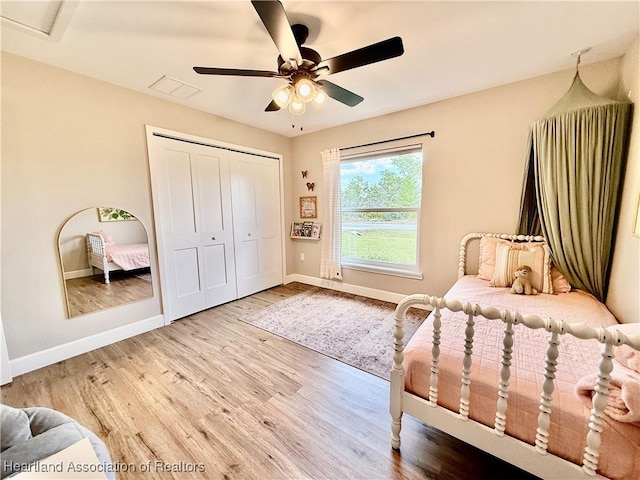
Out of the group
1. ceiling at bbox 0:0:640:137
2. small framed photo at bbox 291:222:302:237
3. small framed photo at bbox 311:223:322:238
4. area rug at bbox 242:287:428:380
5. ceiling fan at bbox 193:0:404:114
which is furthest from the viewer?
small framed photo at bbox 291:222:302:237

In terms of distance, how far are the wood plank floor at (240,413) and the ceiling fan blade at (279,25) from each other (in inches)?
86.8

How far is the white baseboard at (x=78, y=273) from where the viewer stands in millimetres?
2199

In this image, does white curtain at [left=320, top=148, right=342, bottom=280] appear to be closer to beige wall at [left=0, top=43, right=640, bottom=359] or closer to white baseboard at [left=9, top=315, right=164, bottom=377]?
beige wall at [left=0, top=43, right=640, bottom=359]

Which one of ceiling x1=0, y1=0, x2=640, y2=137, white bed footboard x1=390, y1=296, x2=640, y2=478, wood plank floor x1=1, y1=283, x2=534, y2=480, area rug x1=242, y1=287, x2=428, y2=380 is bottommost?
wood plank floor x1=1, y1=283, x2=534, y2=480

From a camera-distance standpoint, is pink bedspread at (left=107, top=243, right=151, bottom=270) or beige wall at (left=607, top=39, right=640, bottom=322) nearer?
beige wall at (left=607, top=39, right=640, bottom=322)

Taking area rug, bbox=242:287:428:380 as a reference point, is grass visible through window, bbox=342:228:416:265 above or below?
above

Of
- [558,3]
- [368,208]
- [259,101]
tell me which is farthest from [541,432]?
[259,101]

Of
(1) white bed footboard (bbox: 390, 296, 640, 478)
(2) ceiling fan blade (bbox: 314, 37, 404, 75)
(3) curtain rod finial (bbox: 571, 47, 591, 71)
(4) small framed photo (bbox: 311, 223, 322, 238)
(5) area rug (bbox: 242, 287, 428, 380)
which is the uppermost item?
(3) curtain rod finial (bbox: 571, 47, 591, 71)

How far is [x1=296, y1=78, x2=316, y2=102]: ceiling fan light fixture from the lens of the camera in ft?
5.36

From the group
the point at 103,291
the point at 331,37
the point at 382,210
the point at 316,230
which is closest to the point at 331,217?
the point at 316,230

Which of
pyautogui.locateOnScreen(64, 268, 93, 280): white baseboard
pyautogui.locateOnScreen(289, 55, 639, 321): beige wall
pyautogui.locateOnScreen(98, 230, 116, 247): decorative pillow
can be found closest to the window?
pyautogui.locateOnScreen(289, 55, 639, 321): beige wall

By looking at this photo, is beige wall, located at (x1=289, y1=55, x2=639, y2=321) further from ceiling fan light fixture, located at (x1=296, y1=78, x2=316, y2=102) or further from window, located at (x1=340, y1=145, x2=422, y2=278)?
ceiling fan light fixture, located at (x1=296, y1=78, x2=316, y2=102)

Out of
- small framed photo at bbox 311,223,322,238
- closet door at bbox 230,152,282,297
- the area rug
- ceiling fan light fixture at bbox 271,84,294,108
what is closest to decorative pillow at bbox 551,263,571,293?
the area rug

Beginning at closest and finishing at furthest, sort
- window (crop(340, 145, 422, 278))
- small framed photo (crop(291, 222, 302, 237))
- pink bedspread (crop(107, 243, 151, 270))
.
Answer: pink bedspread (crop(107, 243, 151, 270)), window (crop(340, 145, 422, 278)), small framed photo (crop(291, 222, 302, 237))
